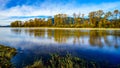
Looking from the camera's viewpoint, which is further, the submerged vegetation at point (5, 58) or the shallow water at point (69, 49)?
the shallow water at point (69, 49)

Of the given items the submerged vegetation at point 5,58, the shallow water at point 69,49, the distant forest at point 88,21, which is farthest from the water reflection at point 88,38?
the distant forest at point 88,21

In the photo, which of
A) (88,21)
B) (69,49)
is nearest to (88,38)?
(69,49)

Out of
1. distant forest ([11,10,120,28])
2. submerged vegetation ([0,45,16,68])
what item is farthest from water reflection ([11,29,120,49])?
distant forest ([11,10,120,28])

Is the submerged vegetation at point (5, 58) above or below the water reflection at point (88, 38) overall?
above

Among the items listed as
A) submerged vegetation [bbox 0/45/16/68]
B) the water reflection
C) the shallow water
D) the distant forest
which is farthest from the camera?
the distant forest

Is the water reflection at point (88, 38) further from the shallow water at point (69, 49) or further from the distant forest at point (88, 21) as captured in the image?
the distant forest at point (88, 21)

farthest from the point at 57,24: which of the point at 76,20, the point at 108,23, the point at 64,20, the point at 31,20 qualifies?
the point at 108,23

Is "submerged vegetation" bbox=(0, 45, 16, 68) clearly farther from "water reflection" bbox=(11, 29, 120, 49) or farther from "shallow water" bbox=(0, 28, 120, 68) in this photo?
"water reflection" bbox=(11, 29, 120, 49)

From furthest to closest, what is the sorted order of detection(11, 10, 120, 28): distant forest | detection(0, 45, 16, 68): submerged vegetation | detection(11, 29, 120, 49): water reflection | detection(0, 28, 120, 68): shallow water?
detection(11, 10, 120, 28): distant forest, detection(11, 29, 120, 49): water reflection, detection(0, 28, 120, 68): shallow water, detection(0, 45, 16, 68): submerged vegetation

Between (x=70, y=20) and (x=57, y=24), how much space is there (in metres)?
10.3

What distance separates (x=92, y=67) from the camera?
10.3 metres

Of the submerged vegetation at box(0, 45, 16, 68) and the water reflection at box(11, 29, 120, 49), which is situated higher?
the submerged vegetation at box(0, 45, 16, 68)

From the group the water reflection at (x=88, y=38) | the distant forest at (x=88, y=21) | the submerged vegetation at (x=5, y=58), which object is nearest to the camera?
the submerged vegetation at (x=5, y=58)

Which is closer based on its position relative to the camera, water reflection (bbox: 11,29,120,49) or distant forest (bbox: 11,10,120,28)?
water reflection (bbox: 11,29,120,49)
